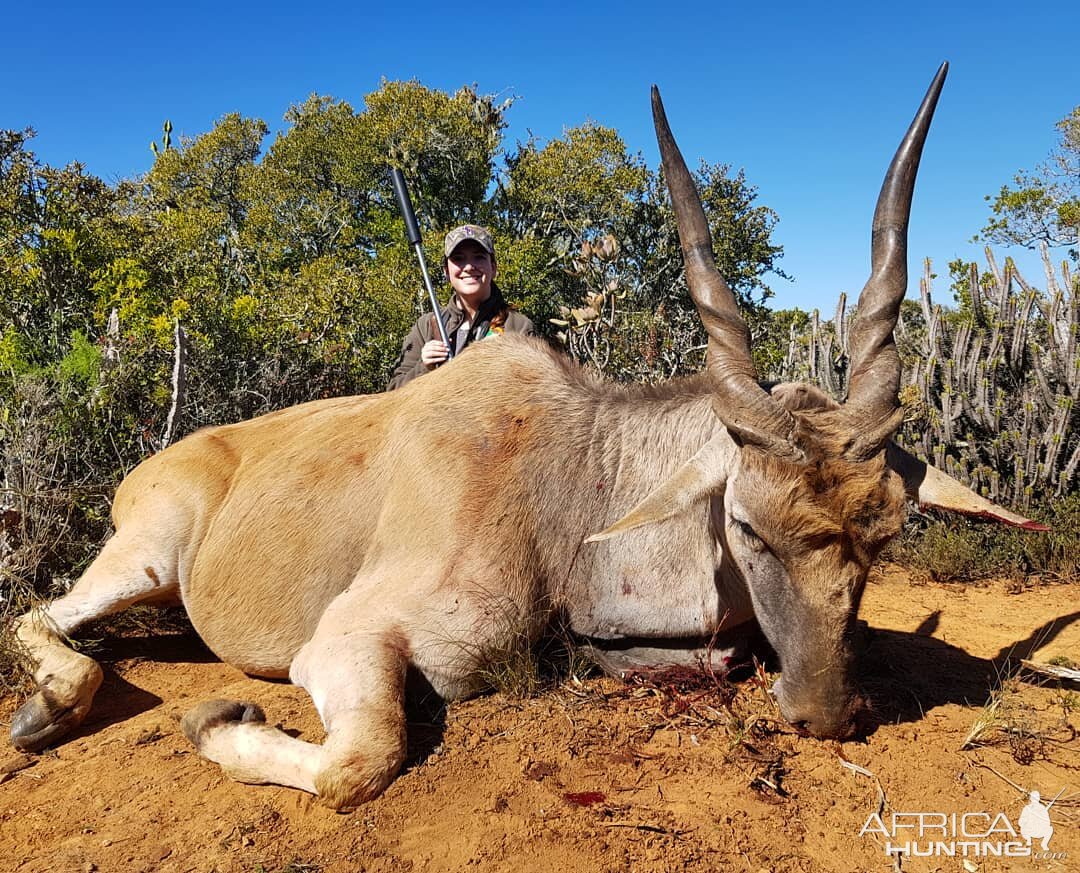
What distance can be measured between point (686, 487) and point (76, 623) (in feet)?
10.8

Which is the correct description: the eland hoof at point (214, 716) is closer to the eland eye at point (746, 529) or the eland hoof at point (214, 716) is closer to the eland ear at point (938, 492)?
the eland eye at point (746, 529)

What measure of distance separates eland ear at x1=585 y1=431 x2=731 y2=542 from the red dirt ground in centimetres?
88

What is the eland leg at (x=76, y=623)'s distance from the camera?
3.48 metres

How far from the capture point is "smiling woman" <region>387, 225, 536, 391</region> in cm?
608

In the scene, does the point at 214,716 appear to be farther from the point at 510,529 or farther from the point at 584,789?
the point at 584,789

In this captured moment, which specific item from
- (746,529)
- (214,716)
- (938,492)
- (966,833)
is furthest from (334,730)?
(938,492)

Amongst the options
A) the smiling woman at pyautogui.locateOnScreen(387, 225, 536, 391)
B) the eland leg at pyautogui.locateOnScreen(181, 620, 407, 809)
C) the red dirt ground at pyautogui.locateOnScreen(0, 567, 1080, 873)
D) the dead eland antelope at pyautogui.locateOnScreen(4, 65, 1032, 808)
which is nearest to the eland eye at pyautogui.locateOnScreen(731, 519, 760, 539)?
the dead eland antelope at pyautogui.locateOnScreen(4, 65, 1032, 808)

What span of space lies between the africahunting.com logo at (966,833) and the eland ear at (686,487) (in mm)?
1261

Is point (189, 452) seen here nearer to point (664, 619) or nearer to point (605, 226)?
point (664, 619)

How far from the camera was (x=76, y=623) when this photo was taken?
413 centimetres

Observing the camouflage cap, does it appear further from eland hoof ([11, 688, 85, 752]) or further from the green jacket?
eland hoof ([11, 688, 85, 752])

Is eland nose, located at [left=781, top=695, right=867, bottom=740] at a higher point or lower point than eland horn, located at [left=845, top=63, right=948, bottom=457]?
lower

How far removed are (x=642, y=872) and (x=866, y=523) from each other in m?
1.43

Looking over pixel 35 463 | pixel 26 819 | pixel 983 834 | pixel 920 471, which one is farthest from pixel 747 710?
pixel 35 463
